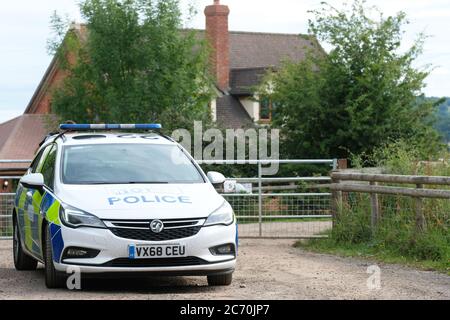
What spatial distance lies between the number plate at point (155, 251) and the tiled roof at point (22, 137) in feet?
140

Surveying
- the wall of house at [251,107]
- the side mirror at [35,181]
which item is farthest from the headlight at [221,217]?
the wall of house at [251,107]

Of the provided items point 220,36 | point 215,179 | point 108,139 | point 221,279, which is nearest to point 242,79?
point 220,36

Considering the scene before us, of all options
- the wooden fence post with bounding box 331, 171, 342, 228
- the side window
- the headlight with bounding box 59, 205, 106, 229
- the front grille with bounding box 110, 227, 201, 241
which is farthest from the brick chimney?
the front grille with bounding box 110, 227, 201, 241

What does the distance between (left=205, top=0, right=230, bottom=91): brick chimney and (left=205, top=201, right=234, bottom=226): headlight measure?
42.0m

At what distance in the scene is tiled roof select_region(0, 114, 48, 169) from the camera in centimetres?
5297

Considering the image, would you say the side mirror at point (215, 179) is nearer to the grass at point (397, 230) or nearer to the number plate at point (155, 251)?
the number plate at point (155, 251)

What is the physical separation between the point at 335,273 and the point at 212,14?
42.5 meters

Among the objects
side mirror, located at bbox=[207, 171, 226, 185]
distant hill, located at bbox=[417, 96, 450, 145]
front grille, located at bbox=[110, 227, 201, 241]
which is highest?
distant hill, located at bbox=[417, 96, 450, 145]

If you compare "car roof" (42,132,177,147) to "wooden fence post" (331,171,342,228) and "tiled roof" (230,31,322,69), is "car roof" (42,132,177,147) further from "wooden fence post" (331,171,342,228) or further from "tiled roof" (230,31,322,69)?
"tiled roof" (230,31,322,69)

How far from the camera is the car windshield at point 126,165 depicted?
1171cm

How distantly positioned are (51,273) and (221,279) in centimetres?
185

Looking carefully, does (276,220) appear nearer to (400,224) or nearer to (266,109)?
(400,224)

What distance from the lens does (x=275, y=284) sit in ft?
37.5

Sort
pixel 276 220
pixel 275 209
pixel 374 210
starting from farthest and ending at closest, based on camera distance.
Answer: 1. pixel 276 220
2. pixel 275 209
3. pixel 374 210
